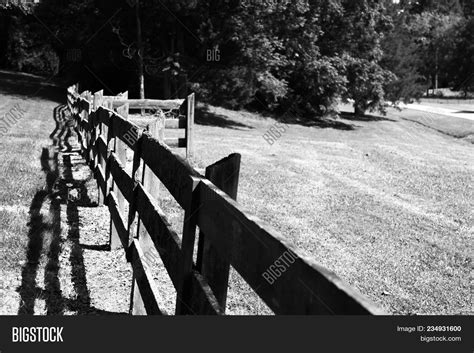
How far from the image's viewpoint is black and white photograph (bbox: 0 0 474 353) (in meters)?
2.39

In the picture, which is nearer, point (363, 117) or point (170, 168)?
point (170, 168)

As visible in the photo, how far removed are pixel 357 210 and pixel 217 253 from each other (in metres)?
6.43

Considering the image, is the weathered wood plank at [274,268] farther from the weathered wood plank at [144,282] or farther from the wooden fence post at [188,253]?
the weathered wood plank at [144,282]

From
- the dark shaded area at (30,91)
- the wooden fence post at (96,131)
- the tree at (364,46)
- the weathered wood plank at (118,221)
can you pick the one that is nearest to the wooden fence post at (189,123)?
the wooden fence post at (96,131)

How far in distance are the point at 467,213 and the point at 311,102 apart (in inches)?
986

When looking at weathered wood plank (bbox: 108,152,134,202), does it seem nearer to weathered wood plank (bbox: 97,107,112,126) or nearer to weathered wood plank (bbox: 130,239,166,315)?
weathered wood plank (bbox: 130,239,166,315)

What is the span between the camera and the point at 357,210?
880 cm

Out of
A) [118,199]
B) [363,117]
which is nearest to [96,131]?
[118,199]

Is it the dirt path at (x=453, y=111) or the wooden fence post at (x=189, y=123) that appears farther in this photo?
the dirt path at (x=453, y=111)

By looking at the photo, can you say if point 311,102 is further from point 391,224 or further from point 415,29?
point 391,224

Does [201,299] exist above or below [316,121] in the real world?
above

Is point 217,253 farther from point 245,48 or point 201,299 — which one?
point 245,48

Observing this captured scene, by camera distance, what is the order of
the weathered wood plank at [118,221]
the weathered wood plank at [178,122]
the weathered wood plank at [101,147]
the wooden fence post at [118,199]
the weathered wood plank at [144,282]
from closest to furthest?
the weathered wood plank at [144,282]
the weathered wood plank at [118,221]
the wooden fence post at [118,199]
the weathered wood plank at [101,147]
the weathered wood plank at [178,122]

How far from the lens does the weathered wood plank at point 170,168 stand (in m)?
3.07
